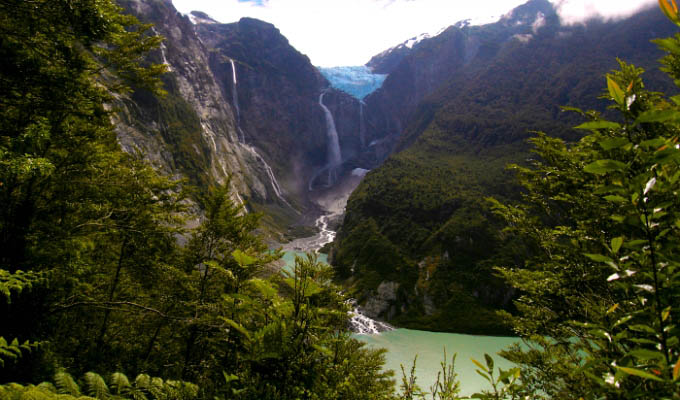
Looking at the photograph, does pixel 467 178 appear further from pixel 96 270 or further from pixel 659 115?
pixel 659 115

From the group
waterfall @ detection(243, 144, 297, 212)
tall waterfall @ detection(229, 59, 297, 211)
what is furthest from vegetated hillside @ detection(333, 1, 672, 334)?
tall waterfall @ detection(229, 59, 297, 211)

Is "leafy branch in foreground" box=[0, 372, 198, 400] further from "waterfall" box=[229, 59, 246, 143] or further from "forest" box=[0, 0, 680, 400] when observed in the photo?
"waterfall" box=[229, 59, 246, 143]

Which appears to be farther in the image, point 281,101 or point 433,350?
point 281,101

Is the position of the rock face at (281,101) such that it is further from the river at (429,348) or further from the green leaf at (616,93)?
the green leaf at (616,93)

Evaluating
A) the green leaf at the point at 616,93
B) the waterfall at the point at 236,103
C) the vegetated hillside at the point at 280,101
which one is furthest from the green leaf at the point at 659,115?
the vegetated hillside at the point at 280,101

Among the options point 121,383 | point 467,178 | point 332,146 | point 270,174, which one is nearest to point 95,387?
point 121,383

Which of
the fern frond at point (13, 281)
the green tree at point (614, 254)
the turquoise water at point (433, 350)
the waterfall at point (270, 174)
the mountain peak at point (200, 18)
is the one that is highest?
the mountain peak at point (200, 18)

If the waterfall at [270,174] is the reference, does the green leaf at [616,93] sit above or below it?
below
